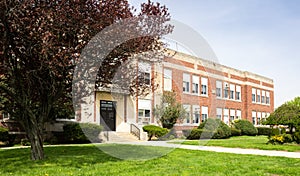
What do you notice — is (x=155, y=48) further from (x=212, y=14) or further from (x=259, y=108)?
(x=259, y=108)

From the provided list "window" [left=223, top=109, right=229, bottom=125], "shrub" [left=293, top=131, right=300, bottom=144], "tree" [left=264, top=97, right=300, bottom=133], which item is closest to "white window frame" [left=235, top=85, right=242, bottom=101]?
"window" [left=223, top=109, right=229, bottom=125]

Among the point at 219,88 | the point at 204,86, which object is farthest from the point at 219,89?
the point at 204,86

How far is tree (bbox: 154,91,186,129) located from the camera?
29.6 m

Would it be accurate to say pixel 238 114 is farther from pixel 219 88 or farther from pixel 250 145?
pixel 250 145

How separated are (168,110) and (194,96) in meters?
7.71

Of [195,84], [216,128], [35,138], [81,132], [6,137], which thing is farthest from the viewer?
[195,84]

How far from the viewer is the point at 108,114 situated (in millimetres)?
27391

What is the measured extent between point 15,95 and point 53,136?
38.5 ft

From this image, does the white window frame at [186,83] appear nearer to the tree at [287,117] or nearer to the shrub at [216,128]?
the shrub at [216,128]

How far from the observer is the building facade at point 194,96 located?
90.0 ft

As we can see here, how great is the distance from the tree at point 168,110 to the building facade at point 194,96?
770mm

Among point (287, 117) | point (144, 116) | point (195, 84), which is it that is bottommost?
point (144, 116)

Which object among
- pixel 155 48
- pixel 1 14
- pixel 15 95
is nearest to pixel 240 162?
pixel 155 48

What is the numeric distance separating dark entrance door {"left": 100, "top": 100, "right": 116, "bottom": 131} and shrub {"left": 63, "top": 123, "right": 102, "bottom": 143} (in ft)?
10.9
